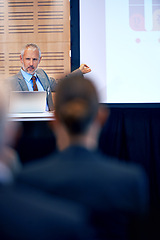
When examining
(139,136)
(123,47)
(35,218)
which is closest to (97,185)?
(35,218)

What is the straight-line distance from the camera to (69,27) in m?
4.17

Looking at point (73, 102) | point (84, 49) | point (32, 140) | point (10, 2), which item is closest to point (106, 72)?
point (84, 49)

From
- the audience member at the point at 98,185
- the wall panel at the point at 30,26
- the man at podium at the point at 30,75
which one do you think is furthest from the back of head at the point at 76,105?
the wall panel at the point at 30,26

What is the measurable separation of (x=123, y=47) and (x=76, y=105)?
3.41 m

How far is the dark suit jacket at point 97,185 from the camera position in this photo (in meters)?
0.61

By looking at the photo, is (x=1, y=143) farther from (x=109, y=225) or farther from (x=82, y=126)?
(x=109, y=225)

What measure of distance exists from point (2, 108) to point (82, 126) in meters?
0.19

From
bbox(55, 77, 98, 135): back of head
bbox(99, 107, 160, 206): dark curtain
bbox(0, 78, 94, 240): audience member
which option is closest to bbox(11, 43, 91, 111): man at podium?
bbox(99, 107, 160, 206): dark curtain

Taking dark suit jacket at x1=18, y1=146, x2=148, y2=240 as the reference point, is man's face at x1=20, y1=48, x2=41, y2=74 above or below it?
above

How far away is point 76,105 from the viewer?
72cm

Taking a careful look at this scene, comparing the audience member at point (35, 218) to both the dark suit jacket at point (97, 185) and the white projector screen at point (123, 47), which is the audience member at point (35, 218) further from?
the white projector screen at point (123, 47)

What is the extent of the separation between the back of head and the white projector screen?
3.25m

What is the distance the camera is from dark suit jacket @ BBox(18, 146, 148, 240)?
24.1 inches

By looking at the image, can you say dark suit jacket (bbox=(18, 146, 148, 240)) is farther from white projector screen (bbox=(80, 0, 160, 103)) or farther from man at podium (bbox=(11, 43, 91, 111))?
white projector screen (bbox=(80, 0, 160, 103))
